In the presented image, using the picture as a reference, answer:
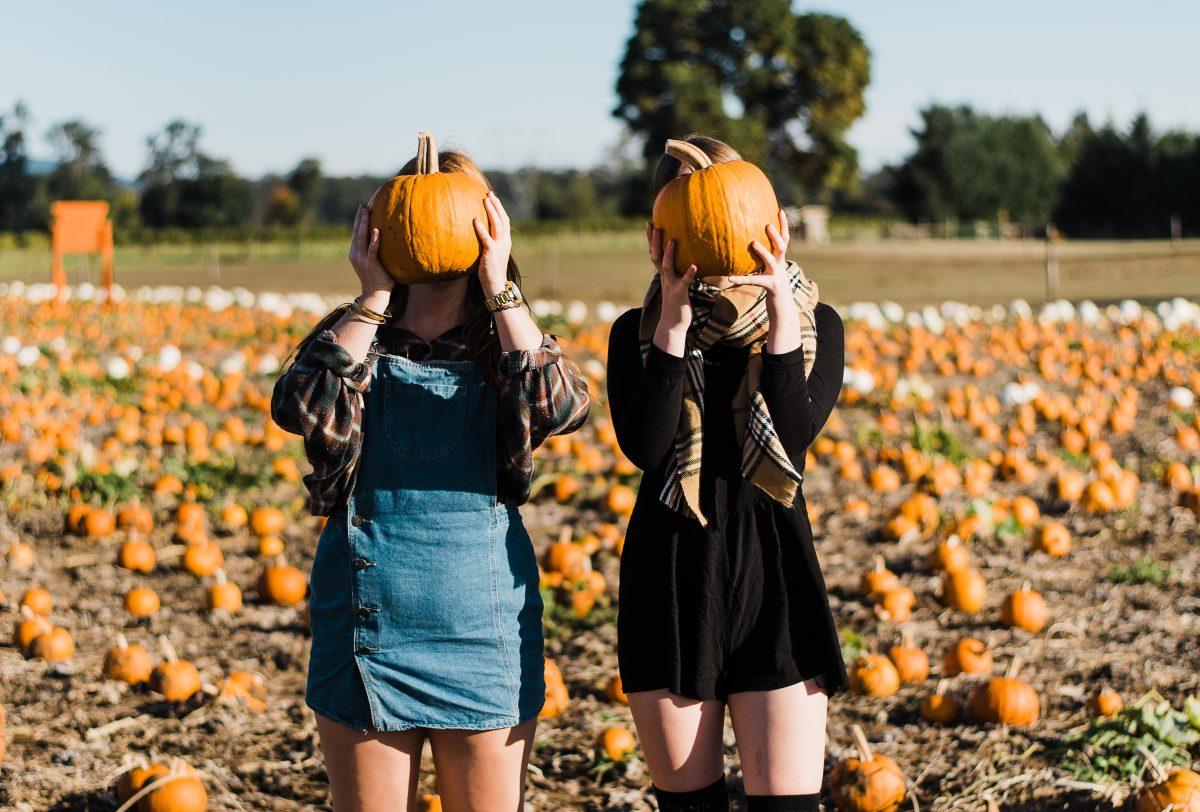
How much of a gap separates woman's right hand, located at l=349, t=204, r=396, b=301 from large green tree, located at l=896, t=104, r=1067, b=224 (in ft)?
223

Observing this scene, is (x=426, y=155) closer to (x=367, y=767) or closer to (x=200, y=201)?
(x=367, y=767)

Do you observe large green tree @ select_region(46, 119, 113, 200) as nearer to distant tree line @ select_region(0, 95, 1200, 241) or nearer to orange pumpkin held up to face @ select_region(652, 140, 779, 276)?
distant tree line @ select_region(0, 95, 1200, 241)

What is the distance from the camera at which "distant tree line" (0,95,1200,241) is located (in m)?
57.5

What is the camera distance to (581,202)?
82125 mm

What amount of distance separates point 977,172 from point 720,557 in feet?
230

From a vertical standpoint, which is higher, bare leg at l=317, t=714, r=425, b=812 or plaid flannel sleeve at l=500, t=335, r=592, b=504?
plaid flannel sleeve at l=500, t=335, r=592, b=504

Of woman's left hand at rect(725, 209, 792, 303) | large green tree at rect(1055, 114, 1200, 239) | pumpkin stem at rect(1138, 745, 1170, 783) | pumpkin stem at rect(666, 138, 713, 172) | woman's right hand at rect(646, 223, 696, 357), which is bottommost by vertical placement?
pumpkin stem at rect(1138, 745, 1170, 783)

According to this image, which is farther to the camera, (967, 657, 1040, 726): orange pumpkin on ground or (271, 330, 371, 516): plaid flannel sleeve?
(967, 657, 1040, 726): orange pumpkin on ground

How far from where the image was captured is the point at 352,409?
245 centimetres

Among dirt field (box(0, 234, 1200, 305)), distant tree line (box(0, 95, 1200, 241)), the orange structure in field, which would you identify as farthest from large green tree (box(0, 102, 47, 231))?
the orange structure in field

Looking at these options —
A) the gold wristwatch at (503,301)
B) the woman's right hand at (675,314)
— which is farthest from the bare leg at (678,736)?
the gold wristwatch at (503,301)

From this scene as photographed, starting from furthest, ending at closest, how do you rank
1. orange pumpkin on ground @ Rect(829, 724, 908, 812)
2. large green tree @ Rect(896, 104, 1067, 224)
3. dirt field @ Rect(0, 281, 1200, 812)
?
large green tree @ Rect(896, 104, 1067, 224) → dirt field @ Rect(0, 281, 1200, 812) → orange pumpkin on ground @ Rect(829, 724, 908, 812)

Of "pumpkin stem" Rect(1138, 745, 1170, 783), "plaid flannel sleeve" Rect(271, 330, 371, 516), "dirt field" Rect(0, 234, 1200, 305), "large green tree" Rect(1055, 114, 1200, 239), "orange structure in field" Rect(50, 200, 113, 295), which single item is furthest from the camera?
"large green tree" Rect(1055, 114, 1200, 239)

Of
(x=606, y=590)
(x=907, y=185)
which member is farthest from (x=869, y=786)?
(x=907, y=185)
